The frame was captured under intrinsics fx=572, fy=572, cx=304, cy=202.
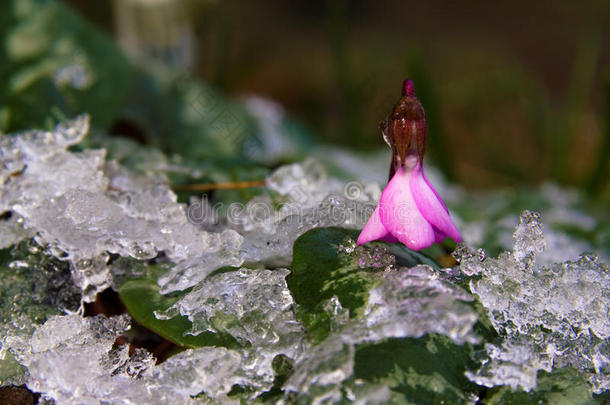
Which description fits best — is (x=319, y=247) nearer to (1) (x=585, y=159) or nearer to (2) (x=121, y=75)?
(2) (x=121, y=75)

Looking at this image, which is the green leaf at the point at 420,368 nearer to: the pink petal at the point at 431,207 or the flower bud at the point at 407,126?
the pink petal at the point at 431,207

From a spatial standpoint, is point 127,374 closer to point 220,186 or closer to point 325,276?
point 325,276

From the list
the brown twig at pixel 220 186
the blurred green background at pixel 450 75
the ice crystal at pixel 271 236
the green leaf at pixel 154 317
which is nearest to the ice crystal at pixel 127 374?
the green leaf at pixel 154 317

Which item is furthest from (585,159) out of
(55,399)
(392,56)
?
(55,399)

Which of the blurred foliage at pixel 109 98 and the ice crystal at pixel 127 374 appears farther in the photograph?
the blurred foliage at pixel 109 98
